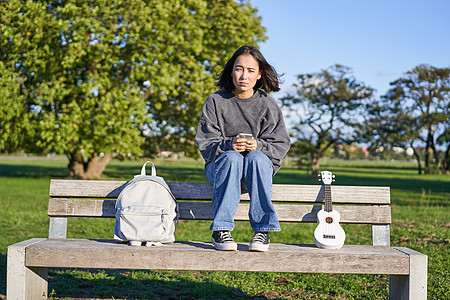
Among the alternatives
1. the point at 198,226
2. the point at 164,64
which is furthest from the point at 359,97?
the point at 198,226

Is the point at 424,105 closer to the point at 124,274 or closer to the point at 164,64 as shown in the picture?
the point at 164,64

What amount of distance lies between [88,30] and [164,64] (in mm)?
2807

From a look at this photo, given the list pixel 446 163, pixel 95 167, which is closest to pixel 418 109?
pixel 446 163

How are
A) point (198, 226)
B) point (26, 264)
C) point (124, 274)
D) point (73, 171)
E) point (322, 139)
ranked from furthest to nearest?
point (322, 139)
point (73, 171)
point (198, 226)
point (124, 274)
point (26, 264)

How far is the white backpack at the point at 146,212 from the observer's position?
3146 millimetres

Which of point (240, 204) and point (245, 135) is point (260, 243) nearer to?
point (240, 204)

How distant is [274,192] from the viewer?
3.56 meters

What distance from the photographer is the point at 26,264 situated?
297 centimetres

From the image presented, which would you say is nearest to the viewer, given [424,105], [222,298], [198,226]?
[222,298]

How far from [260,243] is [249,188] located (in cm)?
39

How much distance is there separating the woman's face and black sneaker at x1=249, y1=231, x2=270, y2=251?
114 cm

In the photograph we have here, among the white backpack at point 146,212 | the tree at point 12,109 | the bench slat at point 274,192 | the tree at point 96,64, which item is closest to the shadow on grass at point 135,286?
the bench slat at point 274,192

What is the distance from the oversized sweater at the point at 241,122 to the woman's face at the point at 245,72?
0.11m

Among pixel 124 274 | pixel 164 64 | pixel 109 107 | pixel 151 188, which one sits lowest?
pixel 124 274
